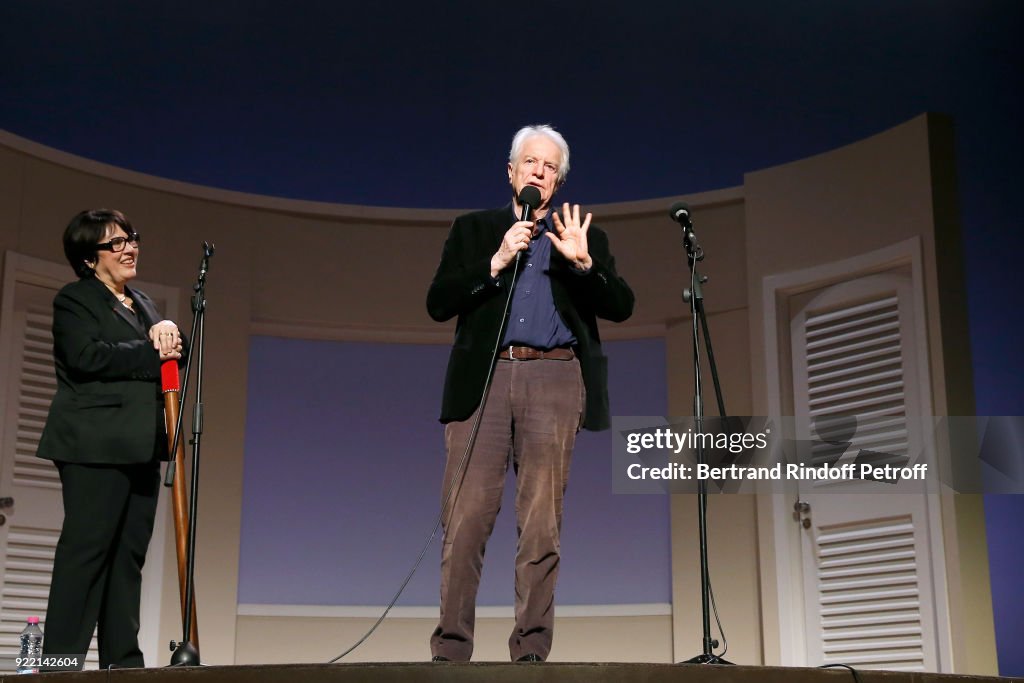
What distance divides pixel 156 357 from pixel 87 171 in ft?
6.75

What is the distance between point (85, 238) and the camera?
9.83ft

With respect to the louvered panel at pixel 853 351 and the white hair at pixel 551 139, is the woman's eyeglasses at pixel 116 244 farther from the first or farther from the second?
the louvered panel at pixel 853 351

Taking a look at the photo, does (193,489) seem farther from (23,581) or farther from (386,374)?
(386,374)

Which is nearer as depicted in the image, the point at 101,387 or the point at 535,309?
the point at 535,309

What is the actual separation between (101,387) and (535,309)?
1.08 m

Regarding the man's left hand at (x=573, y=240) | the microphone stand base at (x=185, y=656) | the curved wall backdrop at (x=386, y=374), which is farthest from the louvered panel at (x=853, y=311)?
the microphone stand base at (x=185, y=656)

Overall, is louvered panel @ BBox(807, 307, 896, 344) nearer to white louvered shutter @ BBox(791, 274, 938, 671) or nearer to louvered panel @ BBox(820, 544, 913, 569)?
white louvered shutter @ BBox(791, 274, 938, 671)

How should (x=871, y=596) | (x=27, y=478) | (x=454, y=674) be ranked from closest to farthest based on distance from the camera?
(x=454, y=674)
(x=871, y=596)
(x=27, y=478)

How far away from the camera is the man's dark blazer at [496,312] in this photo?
264 centimetres

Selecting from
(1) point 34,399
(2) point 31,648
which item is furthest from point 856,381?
(1) point 34,399

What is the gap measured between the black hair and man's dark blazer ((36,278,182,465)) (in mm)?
52

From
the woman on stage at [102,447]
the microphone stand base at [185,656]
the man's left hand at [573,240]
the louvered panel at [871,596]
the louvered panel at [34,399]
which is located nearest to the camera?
the microphone stand base at [185,656]

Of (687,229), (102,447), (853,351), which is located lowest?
(102,447)

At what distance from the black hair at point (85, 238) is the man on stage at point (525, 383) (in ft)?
3.01
